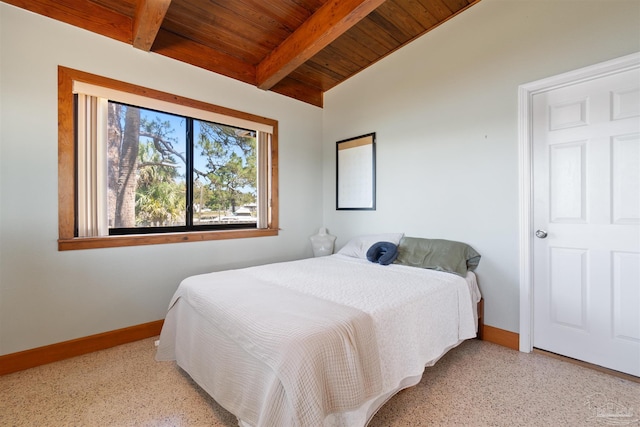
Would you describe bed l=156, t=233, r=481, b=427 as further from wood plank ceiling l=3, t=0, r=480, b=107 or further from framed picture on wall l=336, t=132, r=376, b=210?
wood plank ceiling l=3, t=0, r=480, b=107

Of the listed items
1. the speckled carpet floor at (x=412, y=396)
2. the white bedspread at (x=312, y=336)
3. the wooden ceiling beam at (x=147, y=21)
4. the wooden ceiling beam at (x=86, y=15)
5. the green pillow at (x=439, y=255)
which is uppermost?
the wooden ceiling beam at (x=86, y=15)

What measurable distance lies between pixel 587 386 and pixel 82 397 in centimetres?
297

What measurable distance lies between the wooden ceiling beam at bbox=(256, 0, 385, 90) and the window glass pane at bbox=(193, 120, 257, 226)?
0.70 m

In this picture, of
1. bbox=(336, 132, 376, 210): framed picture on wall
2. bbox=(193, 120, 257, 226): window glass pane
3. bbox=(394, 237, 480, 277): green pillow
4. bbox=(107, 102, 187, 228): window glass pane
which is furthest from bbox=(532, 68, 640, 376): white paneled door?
bbox=(107, 102, 187, 228): window glass pane

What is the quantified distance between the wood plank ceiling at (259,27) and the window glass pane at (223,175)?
24.4 inches

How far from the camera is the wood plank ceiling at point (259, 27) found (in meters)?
2.04

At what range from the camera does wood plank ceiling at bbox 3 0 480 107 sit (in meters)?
2.04

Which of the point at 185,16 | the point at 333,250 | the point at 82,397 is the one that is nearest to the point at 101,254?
the point at 82,397

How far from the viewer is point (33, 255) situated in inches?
75.3

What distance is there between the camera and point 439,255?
226 cm

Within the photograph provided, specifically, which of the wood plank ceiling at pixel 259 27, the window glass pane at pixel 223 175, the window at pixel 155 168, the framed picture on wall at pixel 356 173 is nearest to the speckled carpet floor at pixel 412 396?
the window at pixel 155 168

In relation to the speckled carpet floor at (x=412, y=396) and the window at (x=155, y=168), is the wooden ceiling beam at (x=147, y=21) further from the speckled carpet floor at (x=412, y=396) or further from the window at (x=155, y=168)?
the speckled carpet floor at (x=412, y=396)

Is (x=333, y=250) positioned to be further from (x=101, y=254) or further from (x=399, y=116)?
(x=101, y=254)

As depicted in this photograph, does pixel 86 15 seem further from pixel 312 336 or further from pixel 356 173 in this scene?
pixel 312 336
